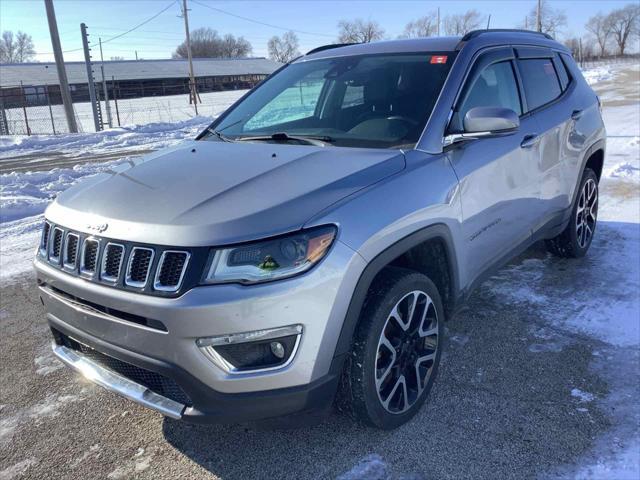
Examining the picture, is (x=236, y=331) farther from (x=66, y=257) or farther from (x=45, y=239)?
(x=45, y=239)

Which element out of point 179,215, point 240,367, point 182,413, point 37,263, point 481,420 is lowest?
point 481,420

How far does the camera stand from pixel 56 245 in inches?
108

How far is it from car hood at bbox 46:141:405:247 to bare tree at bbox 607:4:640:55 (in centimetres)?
12393

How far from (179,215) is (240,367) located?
26.7 inches

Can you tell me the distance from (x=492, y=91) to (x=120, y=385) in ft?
9.30

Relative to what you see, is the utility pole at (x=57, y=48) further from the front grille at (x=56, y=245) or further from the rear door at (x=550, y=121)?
the front grille at (x=56, y=245)

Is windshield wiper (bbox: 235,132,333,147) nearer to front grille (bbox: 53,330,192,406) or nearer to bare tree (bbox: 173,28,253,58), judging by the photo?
front grille (bbox: 53,330,192,406)

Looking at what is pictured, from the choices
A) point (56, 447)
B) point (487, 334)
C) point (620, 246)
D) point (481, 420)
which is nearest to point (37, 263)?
point (56, 447)

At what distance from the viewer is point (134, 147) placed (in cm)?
1538

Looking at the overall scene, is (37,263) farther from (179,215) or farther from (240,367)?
(240,367)

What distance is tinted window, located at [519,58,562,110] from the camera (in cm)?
412

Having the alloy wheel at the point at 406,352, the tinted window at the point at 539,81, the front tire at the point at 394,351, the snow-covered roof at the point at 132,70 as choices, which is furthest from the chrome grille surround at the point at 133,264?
the snow-covered roof at the point at 132,70

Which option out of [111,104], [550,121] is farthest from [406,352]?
[111,104]

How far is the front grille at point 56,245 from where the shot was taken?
106 inches
